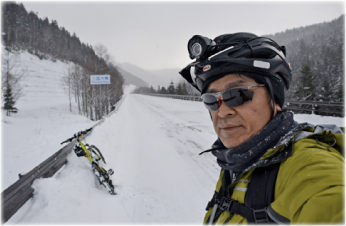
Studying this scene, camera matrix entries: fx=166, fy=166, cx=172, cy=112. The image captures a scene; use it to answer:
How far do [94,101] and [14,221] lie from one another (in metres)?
29.9

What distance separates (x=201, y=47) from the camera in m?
1.62

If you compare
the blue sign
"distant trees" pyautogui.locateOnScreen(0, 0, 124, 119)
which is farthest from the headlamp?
"distant trees" pyautogui.locateOnScreen(0, 0, 124, 119)

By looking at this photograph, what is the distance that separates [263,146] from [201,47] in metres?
1.05

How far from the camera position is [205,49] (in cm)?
160

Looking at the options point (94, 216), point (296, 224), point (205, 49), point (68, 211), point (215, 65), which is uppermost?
point (205, 49)

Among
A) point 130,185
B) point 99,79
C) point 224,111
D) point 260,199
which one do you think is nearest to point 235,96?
point 224,111

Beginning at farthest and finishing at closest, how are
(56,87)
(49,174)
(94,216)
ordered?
(56,87) → (49,174) → (94,216)

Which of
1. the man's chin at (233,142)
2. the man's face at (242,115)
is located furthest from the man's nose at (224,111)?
the man's chin at (233,142)

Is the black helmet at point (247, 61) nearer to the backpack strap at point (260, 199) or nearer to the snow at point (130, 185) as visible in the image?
the backpack strap at point (260, 199)

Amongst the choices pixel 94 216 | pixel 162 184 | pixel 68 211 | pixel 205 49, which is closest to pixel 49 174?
pixel 68 211

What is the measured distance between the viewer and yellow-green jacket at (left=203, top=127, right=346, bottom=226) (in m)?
0.63

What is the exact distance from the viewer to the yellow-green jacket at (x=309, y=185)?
0.63m

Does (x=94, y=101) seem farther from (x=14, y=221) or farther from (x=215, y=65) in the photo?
(x=215, y=65)

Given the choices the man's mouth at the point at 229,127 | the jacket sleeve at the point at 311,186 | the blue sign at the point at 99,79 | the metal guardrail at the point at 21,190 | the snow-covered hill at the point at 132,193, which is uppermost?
the blue sign at the point at 99,79
